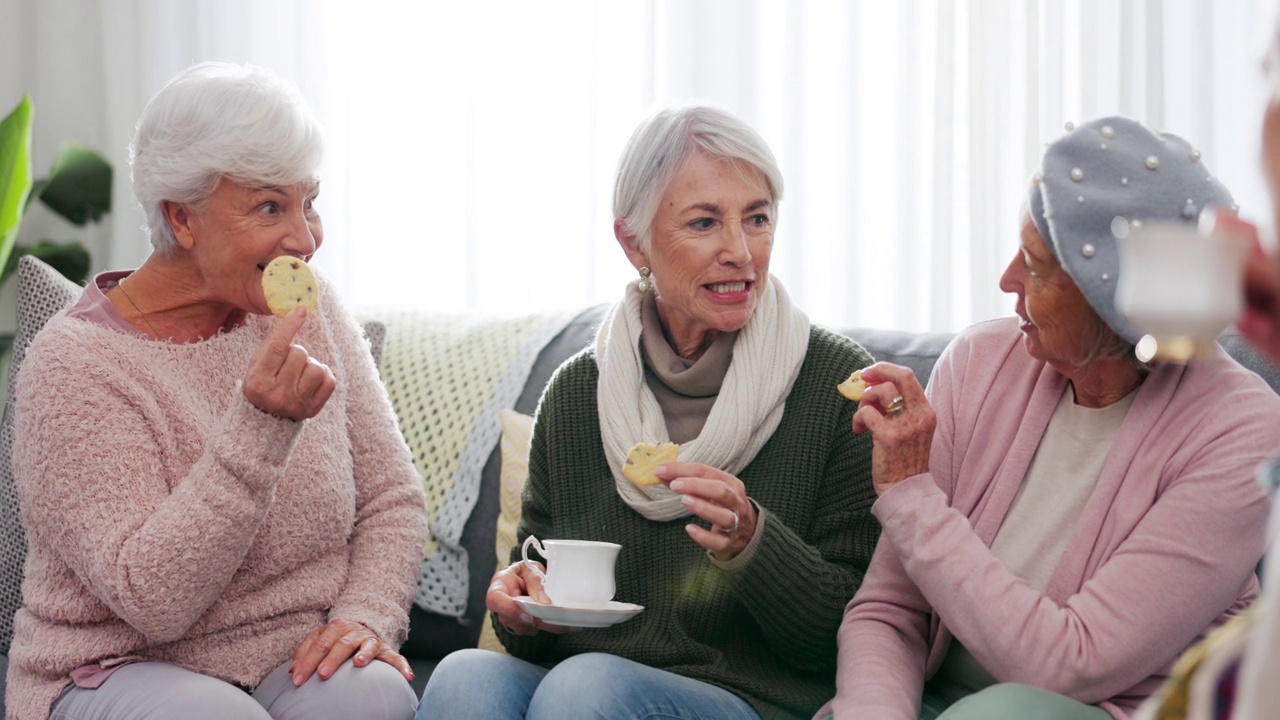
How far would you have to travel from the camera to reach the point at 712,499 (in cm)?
163

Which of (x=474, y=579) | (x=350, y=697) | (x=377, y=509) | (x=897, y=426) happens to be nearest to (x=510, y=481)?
(x=474, y=579)

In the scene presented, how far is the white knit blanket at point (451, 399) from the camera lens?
7.73 ft

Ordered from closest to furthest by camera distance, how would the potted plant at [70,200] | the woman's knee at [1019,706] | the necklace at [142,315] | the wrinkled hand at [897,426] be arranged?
1. the woman's knee at [1019,706]
2. the wrinkled hand at [897,426]
3. the necklace at [142,315]
4. the potted plant at [70,200]

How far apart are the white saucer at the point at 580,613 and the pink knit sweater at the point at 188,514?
409mm

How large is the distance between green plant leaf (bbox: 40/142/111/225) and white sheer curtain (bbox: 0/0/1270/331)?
0.06m

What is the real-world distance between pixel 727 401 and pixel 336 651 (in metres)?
0.70

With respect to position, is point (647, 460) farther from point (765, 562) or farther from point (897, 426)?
point (897, 426)

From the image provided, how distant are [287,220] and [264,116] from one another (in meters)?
0.16

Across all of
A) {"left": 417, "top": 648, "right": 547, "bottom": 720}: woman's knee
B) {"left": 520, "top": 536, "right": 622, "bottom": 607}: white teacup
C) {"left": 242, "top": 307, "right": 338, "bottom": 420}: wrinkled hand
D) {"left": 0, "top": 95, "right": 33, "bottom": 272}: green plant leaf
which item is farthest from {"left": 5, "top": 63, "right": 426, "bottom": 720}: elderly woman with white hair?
{"left": 0, "top": 95, "right": 33, "bottom": 272}: green plant leaf

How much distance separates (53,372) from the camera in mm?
1771

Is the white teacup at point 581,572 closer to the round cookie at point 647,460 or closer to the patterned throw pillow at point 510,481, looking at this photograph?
the round cookie at point 647,460

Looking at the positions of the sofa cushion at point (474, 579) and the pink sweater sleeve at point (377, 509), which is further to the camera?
the sofa cushion at point (474, 579)

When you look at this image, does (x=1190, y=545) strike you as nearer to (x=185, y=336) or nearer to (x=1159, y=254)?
(x=1159, y=254)

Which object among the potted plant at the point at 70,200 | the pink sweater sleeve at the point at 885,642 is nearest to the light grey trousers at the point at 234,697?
the pink sweater sleeve at the point at 885,642
